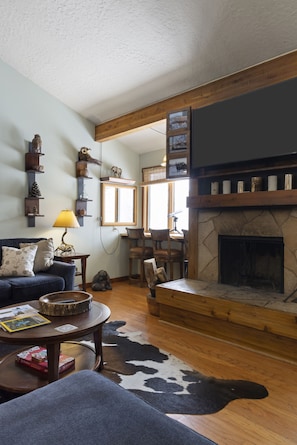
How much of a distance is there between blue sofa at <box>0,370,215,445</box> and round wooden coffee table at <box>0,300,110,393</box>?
58 cm

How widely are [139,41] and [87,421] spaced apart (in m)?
3.25

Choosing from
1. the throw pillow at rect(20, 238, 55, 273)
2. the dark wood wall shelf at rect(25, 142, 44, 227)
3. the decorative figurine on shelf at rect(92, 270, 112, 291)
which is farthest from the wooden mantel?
the throw pillow at rect(20, 238, 55, 273)

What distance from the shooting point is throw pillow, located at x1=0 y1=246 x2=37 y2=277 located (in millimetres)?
3375

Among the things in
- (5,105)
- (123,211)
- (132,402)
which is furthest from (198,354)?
(5,105)

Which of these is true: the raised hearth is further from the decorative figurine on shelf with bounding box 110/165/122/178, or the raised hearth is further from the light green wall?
the decorative figurine on shelf with bounding box 110/165/122/178

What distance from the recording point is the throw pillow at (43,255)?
11.9 ft

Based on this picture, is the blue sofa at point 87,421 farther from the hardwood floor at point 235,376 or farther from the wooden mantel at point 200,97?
the wooden mantel at point 200,97

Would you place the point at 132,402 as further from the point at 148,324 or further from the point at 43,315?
the point at 148,324

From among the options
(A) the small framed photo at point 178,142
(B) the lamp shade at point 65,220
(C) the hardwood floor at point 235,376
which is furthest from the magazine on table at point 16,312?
(A) the small framed photo at point 178,142

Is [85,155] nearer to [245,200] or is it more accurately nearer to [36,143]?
[36,143]

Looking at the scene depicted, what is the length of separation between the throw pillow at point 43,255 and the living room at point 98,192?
566 mm

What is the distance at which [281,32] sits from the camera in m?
2.61

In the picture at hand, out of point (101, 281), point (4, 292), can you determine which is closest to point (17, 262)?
point (4, 292)

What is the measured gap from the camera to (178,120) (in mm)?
3658
